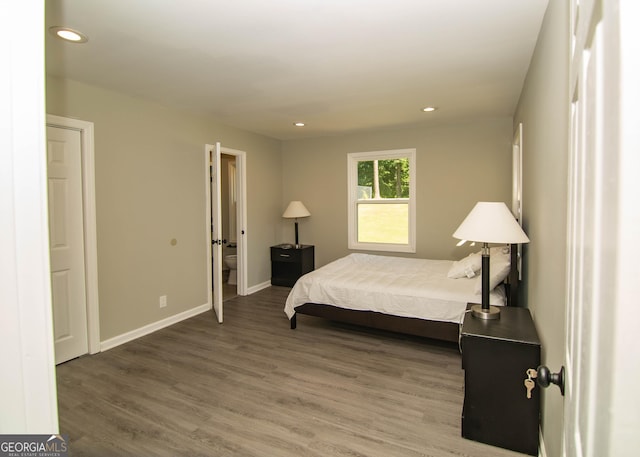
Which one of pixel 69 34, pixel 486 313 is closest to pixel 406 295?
pixel 486 313

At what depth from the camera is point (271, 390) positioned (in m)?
2.63

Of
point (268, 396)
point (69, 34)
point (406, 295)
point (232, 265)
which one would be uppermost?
point (69, 34)

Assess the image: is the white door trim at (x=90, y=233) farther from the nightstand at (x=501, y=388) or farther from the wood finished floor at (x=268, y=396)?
the nightstand at (x=501, y=388)

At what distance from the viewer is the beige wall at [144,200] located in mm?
3314

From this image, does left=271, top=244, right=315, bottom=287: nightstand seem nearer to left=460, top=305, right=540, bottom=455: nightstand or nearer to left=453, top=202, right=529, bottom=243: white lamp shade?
left=453, top=202, right=529, bottom=243: white lamp shade

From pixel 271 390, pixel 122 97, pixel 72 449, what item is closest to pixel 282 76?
pixel 122 97

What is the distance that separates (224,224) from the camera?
692 cm

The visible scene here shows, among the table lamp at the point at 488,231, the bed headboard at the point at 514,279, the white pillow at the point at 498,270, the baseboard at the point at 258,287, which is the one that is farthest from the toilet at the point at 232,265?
the table lamp at the point at 488,231

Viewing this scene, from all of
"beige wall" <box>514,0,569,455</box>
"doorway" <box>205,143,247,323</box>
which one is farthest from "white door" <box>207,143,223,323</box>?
"beige wall" <box>514,0,569,455</box>

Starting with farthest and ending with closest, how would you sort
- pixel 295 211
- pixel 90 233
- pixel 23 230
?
pixel 295 211 → pixel 90 233 → pixel 23 230

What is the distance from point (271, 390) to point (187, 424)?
2.04 feet

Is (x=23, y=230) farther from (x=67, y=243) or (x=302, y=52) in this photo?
(x=67, y=243)

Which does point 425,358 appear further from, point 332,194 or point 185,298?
point 332,194

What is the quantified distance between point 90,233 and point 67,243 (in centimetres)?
19
